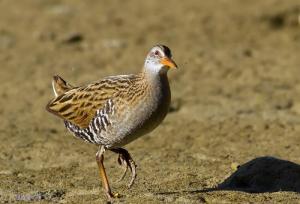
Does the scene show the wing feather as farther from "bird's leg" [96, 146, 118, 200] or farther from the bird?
"bird's leg" [96, 146, 118, 200]

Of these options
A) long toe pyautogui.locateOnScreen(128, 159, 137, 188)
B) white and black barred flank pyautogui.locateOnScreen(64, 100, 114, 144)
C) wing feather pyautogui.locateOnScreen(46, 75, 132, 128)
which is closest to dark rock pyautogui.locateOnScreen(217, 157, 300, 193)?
long toe pyautogui.locateOnScreen(128, 159, 137, 188)

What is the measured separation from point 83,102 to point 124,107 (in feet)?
2.33

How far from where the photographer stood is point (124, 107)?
9.13 metres

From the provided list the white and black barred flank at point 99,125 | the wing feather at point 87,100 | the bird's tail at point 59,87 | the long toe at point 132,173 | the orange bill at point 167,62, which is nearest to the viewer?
the orange bill at point 167,62

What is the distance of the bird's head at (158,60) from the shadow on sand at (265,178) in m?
1.38

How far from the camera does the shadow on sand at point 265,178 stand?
31.3 ft

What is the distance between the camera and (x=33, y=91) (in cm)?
1456

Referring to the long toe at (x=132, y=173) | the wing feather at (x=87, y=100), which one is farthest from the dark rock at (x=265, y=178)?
the wing feather at (x=87, y=100)

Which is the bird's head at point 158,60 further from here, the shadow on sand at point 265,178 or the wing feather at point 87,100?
the shadow on sand at point 265,178

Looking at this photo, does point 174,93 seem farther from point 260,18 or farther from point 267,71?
point 260,18

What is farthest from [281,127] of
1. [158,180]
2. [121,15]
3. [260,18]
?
[121,15]

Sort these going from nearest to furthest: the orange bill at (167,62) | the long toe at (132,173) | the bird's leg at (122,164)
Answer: the orange bill at (167,62)
the long toe at (132,173)
the bird's leg at (122,164)

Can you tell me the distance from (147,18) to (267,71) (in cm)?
473

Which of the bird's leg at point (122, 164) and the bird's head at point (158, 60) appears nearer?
the bird's head at point (158, 60)
